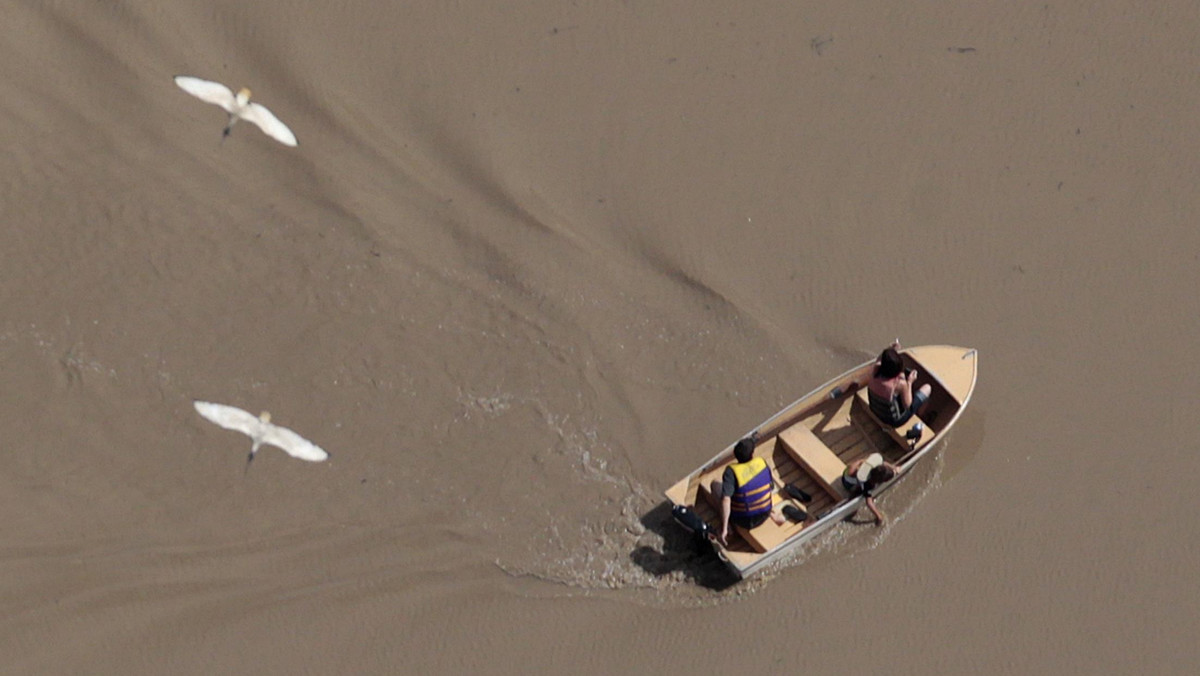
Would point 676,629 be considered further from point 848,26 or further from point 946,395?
point 848,26

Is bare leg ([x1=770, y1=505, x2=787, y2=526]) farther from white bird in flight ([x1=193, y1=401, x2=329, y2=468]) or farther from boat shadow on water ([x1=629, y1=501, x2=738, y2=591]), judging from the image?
white bird in flight ([x1=193, y1=401, x2=329, y2=468])

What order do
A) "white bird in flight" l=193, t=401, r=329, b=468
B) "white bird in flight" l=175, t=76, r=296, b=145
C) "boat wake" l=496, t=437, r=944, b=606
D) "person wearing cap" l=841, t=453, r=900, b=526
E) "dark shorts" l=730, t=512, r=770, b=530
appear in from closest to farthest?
"dark shorts" l=730, t=512, r=770, b=530 < "person wearing cap" l=841, t=453, r=900, b=526 < "boat wake" l=496, t=437, r=944, b=606 < "white bird in flight" l=193, t=401, r=329, b=468 < "white bird in flight" l=175, t=76, r=296, b=145

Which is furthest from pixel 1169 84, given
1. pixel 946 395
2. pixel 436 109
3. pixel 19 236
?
pixel 19 236

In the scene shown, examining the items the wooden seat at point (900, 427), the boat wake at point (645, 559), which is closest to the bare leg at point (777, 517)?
the boat wake at point (645, 559)

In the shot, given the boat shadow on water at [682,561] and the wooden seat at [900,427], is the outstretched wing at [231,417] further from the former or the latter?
the wooden seat at [900,427]

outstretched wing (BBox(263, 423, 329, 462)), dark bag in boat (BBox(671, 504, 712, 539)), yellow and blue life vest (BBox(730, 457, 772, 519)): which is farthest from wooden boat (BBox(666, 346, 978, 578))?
outstretched wing (BBox(263, 423, 329, 462))

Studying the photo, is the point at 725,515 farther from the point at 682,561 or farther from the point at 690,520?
the point at 682,561

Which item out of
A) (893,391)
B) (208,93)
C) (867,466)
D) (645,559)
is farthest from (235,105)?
(867,466)
